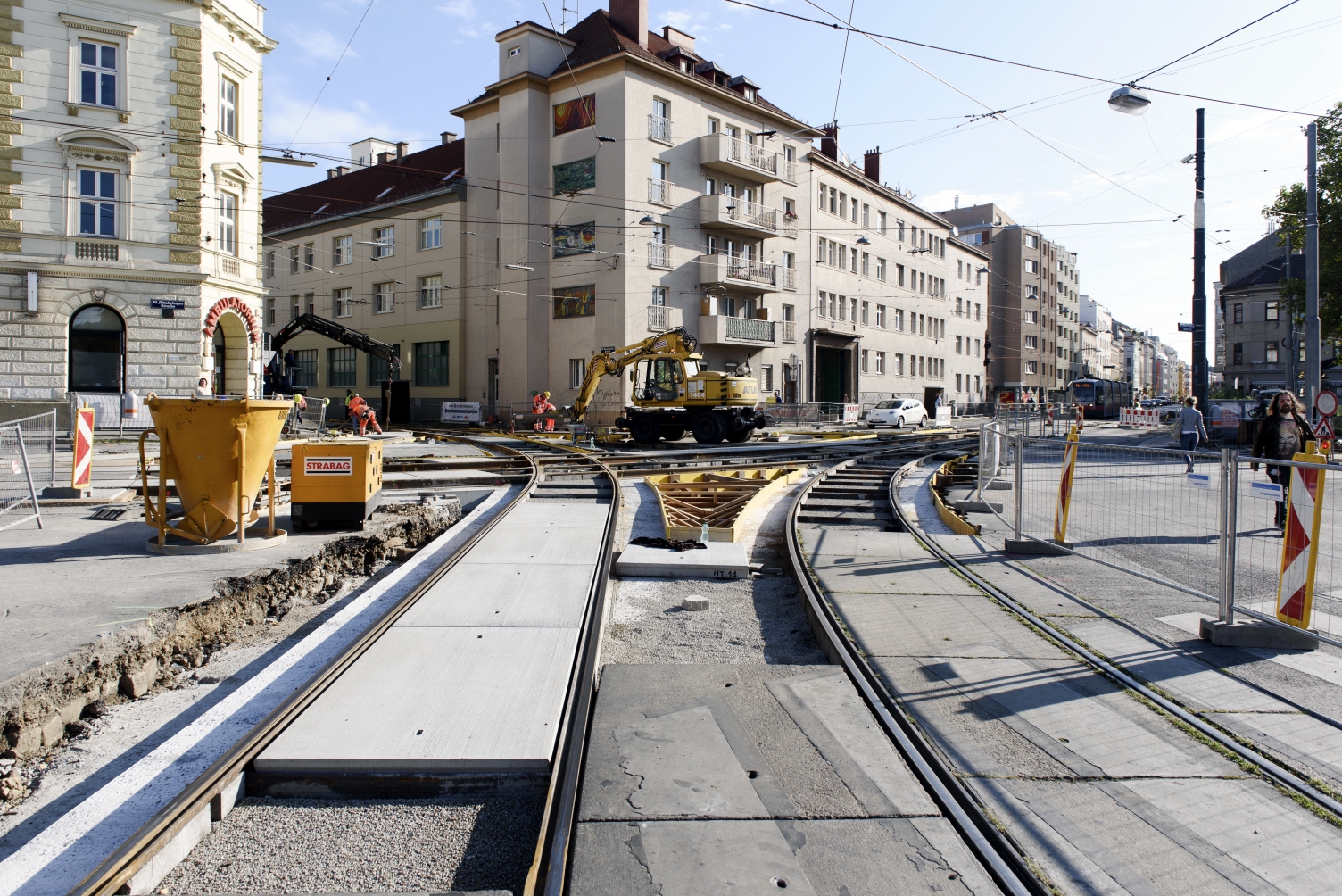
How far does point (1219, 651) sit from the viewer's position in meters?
5.57

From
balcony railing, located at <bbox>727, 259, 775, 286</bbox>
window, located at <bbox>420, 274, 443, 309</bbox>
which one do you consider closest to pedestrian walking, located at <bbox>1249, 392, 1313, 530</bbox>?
balcony railing, located at <bbox>727, 259, 775, 286</bbox>

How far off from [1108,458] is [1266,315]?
77.1 meters

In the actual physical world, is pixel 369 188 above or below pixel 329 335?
above

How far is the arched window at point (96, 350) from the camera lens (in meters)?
24.5

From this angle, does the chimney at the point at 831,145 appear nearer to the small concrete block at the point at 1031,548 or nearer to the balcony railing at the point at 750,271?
the balcony railing at the point at 750,271

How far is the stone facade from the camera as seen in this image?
2344cm

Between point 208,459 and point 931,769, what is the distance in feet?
25.1

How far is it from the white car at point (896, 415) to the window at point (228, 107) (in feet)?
87.6

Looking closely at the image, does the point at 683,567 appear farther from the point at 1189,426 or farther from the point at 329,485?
A: the point at 1189,426

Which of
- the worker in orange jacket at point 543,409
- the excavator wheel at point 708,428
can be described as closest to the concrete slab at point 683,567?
the excavator wheel at point 708,428

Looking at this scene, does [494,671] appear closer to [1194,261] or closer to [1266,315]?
[1194,261]

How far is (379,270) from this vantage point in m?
45.2

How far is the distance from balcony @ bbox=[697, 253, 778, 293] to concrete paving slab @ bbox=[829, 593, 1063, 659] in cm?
3282

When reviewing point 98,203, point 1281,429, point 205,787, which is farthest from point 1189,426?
point 98,203
